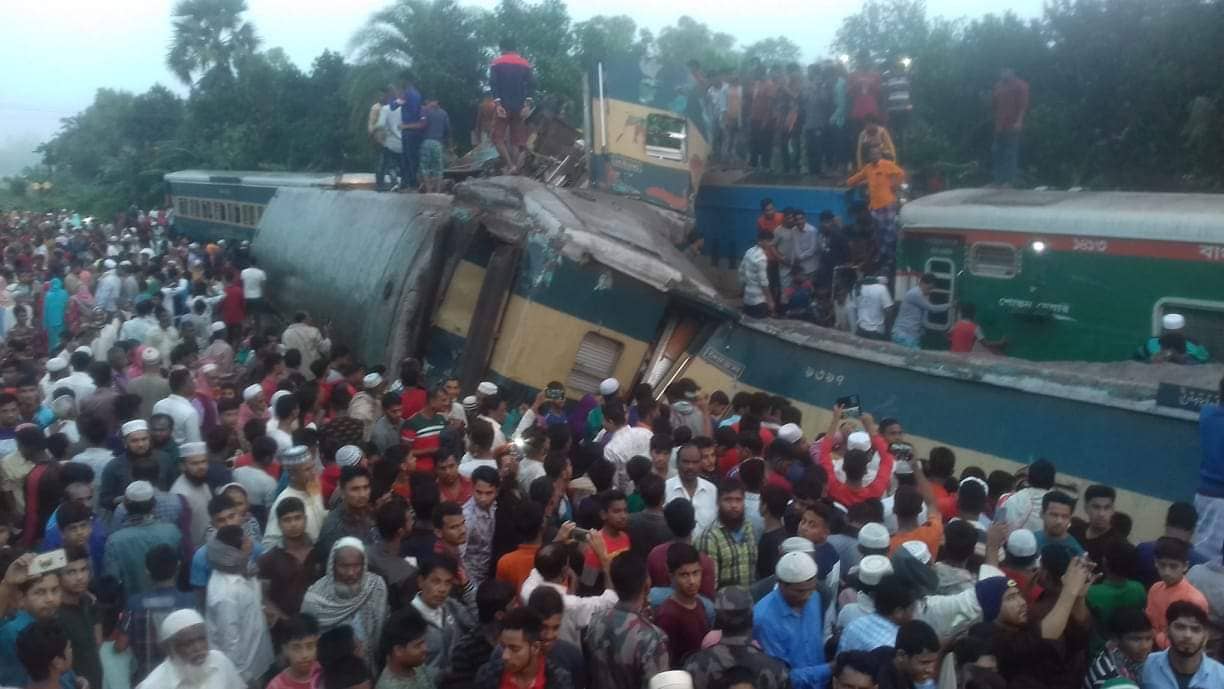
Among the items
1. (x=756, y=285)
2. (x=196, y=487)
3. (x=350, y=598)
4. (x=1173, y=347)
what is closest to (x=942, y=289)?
(x=756, y=285)

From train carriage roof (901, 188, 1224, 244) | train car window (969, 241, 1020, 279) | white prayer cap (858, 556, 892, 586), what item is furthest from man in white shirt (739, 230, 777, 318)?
white prayer cap (858, 556, 892, 586)

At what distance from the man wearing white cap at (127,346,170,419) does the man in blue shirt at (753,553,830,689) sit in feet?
19.5

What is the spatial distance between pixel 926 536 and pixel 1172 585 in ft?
3.61

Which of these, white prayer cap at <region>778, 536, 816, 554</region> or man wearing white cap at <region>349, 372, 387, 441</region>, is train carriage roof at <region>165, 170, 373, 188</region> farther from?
white prayer cap at <region>778, 536, 816, 554</region>

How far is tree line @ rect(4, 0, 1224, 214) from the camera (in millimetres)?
23109

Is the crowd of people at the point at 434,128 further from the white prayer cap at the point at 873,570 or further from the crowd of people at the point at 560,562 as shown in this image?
the white prayer cap at the point at 873,570

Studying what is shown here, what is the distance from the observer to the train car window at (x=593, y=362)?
11.4 meters

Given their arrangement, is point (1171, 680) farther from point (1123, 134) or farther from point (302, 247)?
point (1123, 134)

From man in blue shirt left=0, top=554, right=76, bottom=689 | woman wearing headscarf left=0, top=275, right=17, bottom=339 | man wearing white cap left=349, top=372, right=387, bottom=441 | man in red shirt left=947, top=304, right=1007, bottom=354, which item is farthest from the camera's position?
woman wearing headscarf left=0, top=275, right=17, bottom=339

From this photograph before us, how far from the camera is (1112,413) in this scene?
852 cm

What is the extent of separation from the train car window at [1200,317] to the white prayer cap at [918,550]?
5.30 meters

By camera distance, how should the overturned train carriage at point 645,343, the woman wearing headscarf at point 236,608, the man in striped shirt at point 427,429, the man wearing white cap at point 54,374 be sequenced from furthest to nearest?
the man wearing white cap at point 54,374
the overturned train carriage at point 645,343
the man in striped shirt at point 427,429
the woman wearing headscarf at point 236,608

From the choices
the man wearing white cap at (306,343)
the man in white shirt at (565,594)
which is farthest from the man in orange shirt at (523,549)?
the man wearing white cap at (306,343)

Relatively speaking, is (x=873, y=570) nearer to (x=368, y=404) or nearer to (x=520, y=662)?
(x=520, y=662)
